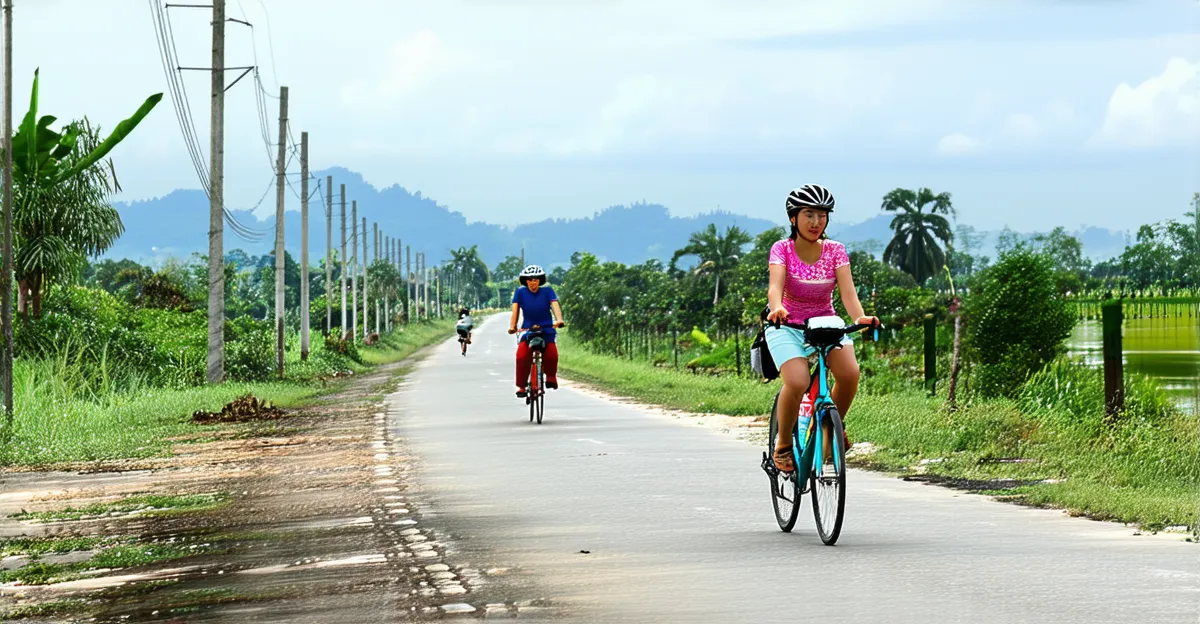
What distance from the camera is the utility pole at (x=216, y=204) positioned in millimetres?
32938

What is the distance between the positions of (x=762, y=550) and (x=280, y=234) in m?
37.4

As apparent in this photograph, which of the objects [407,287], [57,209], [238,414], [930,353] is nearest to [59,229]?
[57,209]

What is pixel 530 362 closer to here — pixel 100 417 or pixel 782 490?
pixel 100 417

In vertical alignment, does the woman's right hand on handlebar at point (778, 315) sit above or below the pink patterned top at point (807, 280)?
below

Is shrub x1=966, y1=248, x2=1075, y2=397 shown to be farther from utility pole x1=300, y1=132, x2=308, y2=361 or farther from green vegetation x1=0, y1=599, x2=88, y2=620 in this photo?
utility pole x1=300, y1=132, x2=308, y2=361

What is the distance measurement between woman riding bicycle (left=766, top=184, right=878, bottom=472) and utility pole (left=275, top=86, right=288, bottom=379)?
3065 centimetres

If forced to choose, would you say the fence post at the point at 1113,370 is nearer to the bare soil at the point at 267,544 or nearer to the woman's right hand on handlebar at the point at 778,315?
the bare soil at the point at 267,544

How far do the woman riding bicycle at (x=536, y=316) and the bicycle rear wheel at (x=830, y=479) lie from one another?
39.2 feet

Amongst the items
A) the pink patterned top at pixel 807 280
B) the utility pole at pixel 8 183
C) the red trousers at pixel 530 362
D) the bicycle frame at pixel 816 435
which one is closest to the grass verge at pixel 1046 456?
the bicycle frame at pixel 816 435

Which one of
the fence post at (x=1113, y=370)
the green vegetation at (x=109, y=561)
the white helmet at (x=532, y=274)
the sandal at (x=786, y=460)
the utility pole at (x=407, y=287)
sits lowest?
the green vegetation at (x=109, y=561)

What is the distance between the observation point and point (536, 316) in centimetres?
2155

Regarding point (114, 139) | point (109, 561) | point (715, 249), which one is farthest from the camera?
point (715, 249)

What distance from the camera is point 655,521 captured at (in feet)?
34.8

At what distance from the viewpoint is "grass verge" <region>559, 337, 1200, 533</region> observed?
37.0 feet
